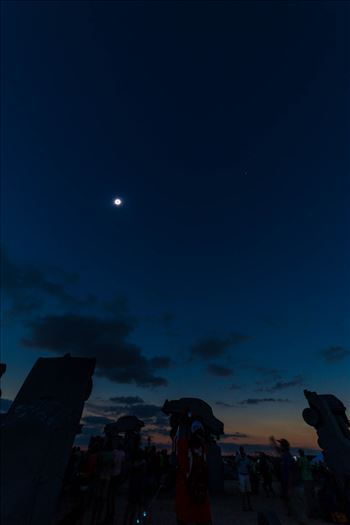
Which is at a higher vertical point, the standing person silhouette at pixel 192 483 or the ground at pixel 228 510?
the ground at pixel 228 510

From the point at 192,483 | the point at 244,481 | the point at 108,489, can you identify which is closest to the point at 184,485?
the point at 192,483

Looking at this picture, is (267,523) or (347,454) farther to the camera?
(347,454)

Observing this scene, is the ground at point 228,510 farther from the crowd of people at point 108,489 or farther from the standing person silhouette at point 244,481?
the crowd of people at point 108,489

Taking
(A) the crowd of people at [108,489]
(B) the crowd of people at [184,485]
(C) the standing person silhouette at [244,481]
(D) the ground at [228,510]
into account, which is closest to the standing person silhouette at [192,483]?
(B) the crowd of people at [184,485]

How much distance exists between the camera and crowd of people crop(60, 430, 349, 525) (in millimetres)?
3709

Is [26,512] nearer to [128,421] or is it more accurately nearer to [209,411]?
[209,411]

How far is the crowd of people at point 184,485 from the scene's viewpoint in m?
3.71

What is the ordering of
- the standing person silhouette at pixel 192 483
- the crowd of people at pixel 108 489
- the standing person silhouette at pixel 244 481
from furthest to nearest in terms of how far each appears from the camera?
the standing person silhouette at pixel 244 481
the crowd of people at pixel 108 489
the standing person silhouette at pixel 192 483

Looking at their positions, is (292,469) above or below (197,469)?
above

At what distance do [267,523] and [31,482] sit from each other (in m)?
3.40

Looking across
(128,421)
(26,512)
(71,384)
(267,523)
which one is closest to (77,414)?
(71,384)

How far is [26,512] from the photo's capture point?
13.6 ft

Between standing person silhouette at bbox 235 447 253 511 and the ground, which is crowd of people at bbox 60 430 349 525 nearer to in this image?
standing person silhouette at bbox 235 447 253 511

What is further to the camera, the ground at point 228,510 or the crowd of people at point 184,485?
the ground at point 228,510
